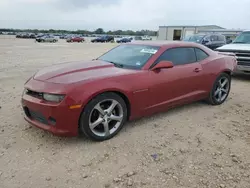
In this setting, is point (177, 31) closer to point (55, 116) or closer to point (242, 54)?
point (242, 54)

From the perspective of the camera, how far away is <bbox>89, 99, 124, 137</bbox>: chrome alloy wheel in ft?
10.7

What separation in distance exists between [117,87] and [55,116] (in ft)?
3.15

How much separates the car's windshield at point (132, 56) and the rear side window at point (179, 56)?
0.21 m

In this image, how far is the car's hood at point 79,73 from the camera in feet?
10.7

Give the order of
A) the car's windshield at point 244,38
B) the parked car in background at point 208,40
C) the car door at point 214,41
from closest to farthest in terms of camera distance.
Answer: the car's windshield at point 244,38 → the parked car in background at point 208,40 → the car door at point 214,41

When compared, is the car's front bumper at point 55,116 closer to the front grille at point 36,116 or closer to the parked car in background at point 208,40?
the front grille at point 36,116

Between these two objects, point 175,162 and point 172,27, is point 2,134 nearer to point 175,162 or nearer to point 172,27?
point 175,162

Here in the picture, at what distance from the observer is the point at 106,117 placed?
335cm

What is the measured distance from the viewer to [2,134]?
354cm

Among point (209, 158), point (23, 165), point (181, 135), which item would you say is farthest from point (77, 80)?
point (209, 158)

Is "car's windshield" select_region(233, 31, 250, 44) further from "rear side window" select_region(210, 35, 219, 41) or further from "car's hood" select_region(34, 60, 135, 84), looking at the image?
"car's hood" select_region(34, 60, 135, 84)

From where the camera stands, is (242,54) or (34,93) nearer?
(34,93)

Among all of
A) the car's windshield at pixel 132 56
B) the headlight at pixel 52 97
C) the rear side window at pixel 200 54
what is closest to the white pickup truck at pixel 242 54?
the rear side window at pixel 200 54

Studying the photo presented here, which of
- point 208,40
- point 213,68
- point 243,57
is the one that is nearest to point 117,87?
point 213,68
